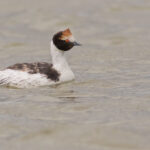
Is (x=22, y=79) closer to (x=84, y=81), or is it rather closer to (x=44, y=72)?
(x=44, y=72)

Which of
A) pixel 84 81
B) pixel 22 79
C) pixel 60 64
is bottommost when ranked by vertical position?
pixel 84 81

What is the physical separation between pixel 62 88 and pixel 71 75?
0.94m

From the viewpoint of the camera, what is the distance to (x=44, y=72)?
17.7m

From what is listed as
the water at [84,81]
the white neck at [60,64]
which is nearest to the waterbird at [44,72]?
the white neck at [60,64]

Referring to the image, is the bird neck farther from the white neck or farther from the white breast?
the white breast

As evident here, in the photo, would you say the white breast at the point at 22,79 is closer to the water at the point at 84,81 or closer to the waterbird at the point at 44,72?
the waterbird at the point at 44,72

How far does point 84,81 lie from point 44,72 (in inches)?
47.3

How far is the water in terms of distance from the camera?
41.7ft

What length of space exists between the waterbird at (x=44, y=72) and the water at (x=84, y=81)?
0.28 m

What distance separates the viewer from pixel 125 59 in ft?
70.8

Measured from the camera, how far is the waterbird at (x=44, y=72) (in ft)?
57.3

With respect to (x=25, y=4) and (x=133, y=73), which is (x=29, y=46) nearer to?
(x=25, y=4)

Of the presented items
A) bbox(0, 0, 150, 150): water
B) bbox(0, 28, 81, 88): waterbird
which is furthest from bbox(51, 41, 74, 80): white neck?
bbox(0, 0, 150, 150): water

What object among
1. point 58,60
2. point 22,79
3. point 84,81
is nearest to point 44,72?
point 22,79
